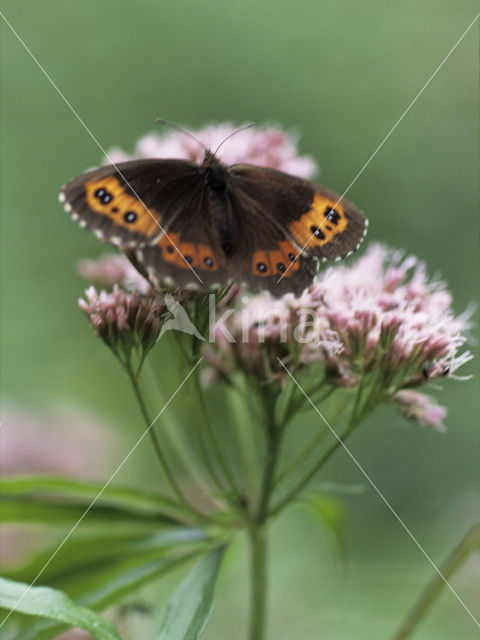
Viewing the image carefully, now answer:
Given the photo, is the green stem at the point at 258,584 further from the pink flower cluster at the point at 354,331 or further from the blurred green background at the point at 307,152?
the blurred green background at the point at 307,152

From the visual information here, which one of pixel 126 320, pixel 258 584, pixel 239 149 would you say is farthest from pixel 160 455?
pixel 239 149

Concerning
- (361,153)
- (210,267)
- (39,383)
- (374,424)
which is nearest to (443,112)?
(361,153)

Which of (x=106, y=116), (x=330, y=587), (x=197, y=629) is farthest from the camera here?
(x=106, y=116)

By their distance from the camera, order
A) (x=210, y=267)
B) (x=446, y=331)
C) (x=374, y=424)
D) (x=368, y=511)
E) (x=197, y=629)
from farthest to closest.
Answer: (x=374, y=424) → (x=368, y=511) → (x=446, y=331) → (x=210, y=267) → (x=197, y=629)

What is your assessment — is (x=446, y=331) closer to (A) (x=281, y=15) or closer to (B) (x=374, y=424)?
(B) (x=374, y=424)

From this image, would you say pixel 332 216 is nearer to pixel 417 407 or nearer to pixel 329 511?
pixel 417 407

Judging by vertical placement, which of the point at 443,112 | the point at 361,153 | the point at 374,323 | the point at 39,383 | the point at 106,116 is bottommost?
the point at 39,383

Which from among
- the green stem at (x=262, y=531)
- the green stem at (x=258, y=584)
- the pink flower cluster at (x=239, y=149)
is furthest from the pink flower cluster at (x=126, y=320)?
the pink flower cluster at (x=239, y=149)


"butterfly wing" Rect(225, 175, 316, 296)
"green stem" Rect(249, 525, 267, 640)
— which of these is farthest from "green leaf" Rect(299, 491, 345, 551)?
"butterfly wing" Rect(225, 175, 316, 296)
